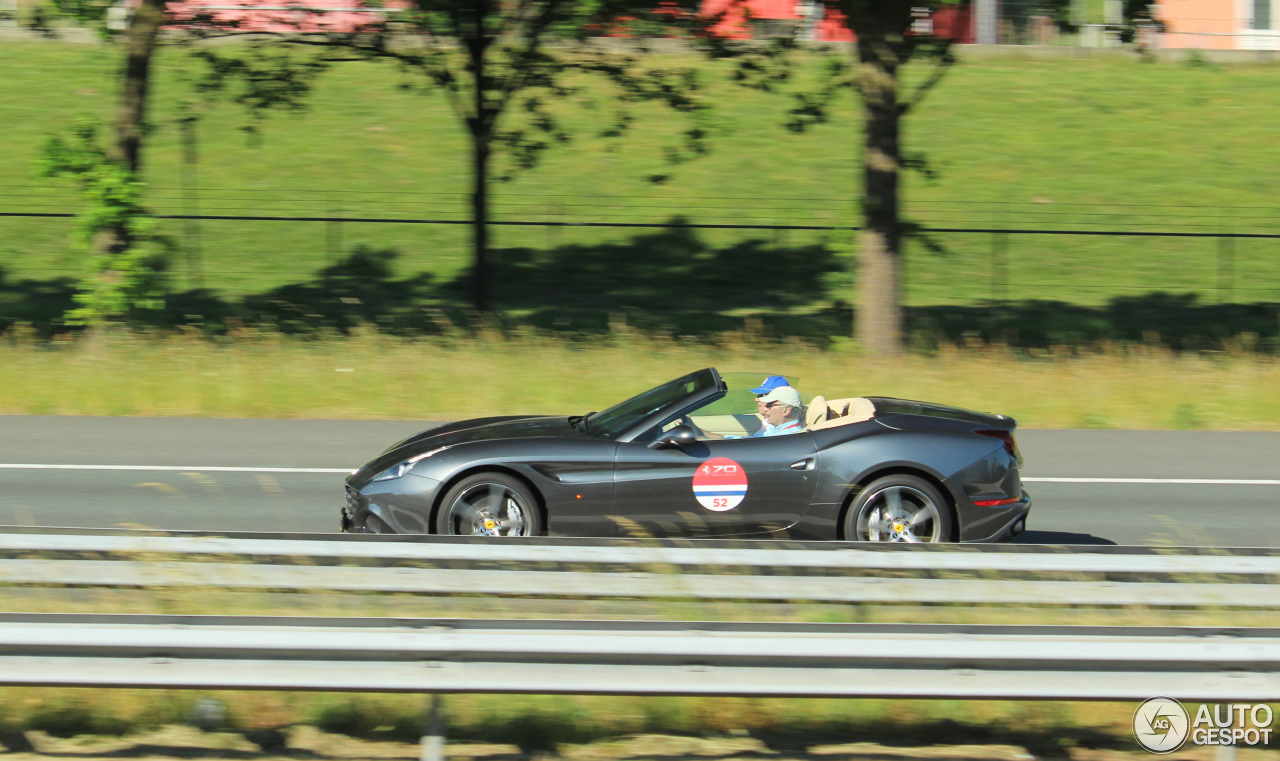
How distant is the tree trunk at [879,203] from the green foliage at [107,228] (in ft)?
29.8

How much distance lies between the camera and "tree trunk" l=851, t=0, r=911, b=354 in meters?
15.7

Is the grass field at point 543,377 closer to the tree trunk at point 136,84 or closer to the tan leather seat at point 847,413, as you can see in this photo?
the tree trunk at point 136,84

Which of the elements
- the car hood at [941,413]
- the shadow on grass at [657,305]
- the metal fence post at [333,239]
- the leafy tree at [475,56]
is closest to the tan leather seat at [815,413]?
the car hood at [941,413]

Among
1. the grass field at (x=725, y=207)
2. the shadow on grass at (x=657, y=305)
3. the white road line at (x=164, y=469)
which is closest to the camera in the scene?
the white road line at (x=164, y=469)

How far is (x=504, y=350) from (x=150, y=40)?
21.9 feet

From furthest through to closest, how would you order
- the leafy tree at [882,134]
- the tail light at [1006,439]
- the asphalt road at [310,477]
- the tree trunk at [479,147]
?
the tree trunk at [479,147] < the leafy tree at [882,134] < the asphalt road at [310,477] < the tail light at [1006,439]

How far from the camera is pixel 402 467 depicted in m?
7.39

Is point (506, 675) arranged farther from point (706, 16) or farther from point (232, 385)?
point (706, 16)

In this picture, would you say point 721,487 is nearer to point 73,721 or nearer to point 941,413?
point 941,413

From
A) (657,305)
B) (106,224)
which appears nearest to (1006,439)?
(106,224)

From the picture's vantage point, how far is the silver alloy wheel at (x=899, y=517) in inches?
287

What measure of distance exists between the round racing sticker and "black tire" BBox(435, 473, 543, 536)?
37.8 inches

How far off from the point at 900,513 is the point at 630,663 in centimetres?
353

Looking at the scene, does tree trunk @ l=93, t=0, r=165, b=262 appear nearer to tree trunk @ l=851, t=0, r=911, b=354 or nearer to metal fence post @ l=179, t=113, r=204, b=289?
metal fence post @ l=179, t=113, r=204, b=289
